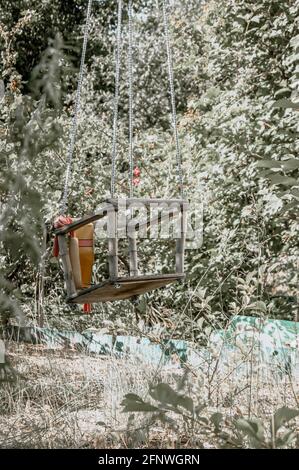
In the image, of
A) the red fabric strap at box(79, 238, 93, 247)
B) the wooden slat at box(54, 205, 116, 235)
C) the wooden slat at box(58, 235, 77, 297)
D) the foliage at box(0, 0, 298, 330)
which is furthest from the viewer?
the foliage at box(0, 0, 298, 330)

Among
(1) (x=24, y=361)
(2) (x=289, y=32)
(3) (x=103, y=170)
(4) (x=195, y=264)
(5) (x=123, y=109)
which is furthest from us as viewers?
(5) (x=123, y=109)

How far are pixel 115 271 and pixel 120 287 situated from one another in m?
0.07

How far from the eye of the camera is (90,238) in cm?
348

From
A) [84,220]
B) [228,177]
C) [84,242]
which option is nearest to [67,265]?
[84,242]

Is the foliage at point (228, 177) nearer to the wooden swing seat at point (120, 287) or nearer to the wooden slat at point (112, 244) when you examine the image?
the wooden swing seat at point (120, 287)

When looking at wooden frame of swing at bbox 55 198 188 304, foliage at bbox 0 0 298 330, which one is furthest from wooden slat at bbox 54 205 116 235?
foliage at bbox 0 0 298 330

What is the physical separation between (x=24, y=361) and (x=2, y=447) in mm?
1609

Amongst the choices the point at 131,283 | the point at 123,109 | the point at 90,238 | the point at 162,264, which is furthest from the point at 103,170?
the point at 123,109

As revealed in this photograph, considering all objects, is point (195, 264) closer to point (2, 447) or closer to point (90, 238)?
point (90, 238)

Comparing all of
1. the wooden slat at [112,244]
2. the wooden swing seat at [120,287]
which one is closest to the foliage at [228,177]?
the wooden swing seat at [120,287]

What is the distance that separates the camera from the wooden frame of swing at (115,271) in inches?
113

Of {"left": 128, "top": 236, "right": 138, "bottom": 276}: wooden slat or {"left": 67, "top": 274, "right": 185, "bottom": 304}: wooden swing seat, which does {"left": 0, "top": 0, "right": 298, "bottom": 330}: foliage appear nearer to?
{"left": 128, "top": 236, "right": 138, "bottom": 276}: wooden slat

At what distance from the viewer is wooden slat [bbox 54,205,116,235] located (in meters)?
2.84
